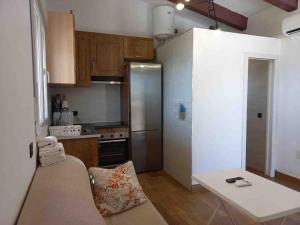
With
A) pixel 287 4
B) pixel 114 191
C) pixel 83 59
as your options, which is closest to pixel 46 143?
pixel 114 191

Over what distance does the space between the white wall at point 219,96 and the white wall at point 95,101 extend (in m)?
1.75

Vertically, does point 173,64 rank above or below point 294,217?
above

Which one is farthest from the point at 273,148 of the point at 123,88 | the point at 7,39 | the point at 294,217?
the point at 7,39

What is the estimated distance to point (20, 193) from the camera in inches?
46.4

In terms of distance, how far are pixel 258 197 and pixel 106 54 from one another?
310 cm

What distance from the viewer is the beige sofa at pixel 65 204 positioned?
37.2 inches

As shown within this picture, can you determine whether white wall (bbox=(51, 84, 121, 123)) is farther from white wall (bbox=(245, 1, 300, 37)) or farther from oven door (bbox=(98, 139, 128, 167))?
white wall (bbox=(245, 1, 300, 37))

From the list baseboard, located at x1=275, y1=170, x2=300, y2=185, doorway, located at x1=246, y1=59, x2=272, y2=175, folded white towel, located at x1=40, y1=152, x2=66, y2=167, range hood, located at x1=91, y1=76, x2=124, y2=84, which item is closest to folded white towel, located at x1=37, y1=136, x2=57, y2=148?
folded white towel, located at x1=40, y1=152, x2=66, y2=167

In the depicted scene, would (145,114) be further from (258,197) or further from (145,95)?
(258,197)

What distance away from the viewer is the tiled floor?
242cm

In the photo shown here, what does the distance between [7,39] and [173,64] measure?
2770 mm

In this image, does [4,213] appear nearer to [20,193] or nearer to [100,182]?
[20,193]

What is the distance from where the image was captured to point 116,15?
4137mm

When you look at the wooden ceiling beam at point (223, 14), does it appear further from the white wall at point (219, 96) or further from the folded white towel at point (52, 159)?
the folded white towel at point (52, 159)
